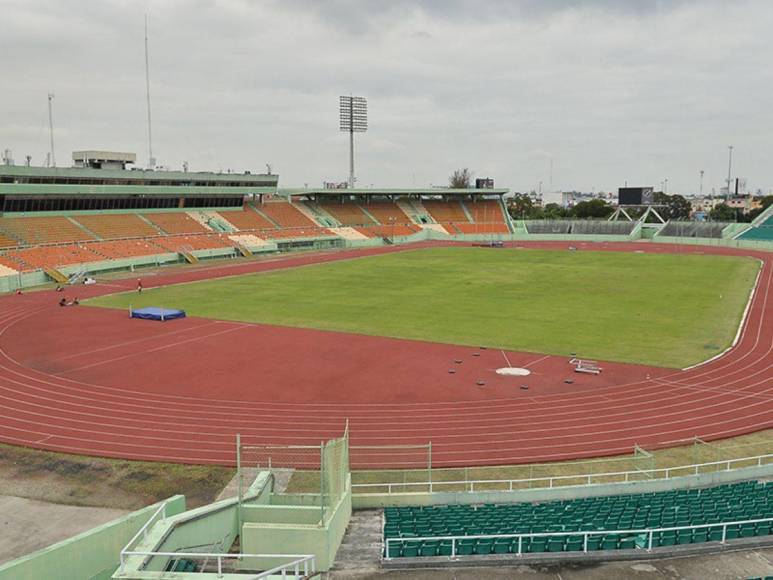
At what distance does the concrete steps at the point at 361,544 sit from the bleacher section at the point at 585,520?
30 centimetres

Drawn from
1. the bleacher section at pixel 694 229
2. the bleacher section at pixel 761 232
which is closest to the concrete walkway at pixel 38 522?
the bleacher section at pixel 761 232

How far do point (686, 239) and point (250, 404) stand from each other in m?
98.8

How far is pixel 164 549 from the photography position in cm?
1099

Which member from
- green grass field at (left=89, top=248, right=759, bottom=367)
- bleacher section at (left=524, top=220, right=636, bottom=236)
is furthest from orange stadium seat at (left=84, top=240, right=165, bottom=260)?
bleacher section at (left=524, top=220, right=636, bottom=236)

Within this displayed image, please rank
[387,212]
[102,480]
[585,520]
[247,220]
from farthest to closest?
1. [387,212]
2. [247,220]
3. [102,480]
4. [585,520]

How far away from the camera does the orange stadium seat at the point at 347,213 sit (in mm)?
111500

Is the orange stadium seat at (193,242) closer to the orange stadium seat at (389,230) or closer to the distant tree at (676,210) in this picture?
the orange stadium seat at (389,230)

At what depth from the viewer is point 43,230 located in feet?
228

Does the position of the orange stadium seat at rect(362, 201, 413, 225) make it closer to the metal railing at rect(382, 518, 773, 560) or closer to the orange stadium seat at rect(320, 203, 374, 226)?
the orange stadium seat at rect(320, 203, 374, 226)

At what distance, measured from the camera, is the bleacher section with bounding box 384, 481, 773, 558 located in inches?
468

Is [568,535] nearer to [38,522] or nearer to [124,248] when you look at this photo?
[38,522]

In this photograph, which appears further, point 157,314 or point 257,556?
point 157,314

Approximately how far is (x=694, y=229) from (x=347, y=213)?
5911 centimetres

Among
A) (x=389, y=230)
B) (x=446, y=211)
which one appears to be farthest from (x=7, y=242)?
(x=446, y=211)
